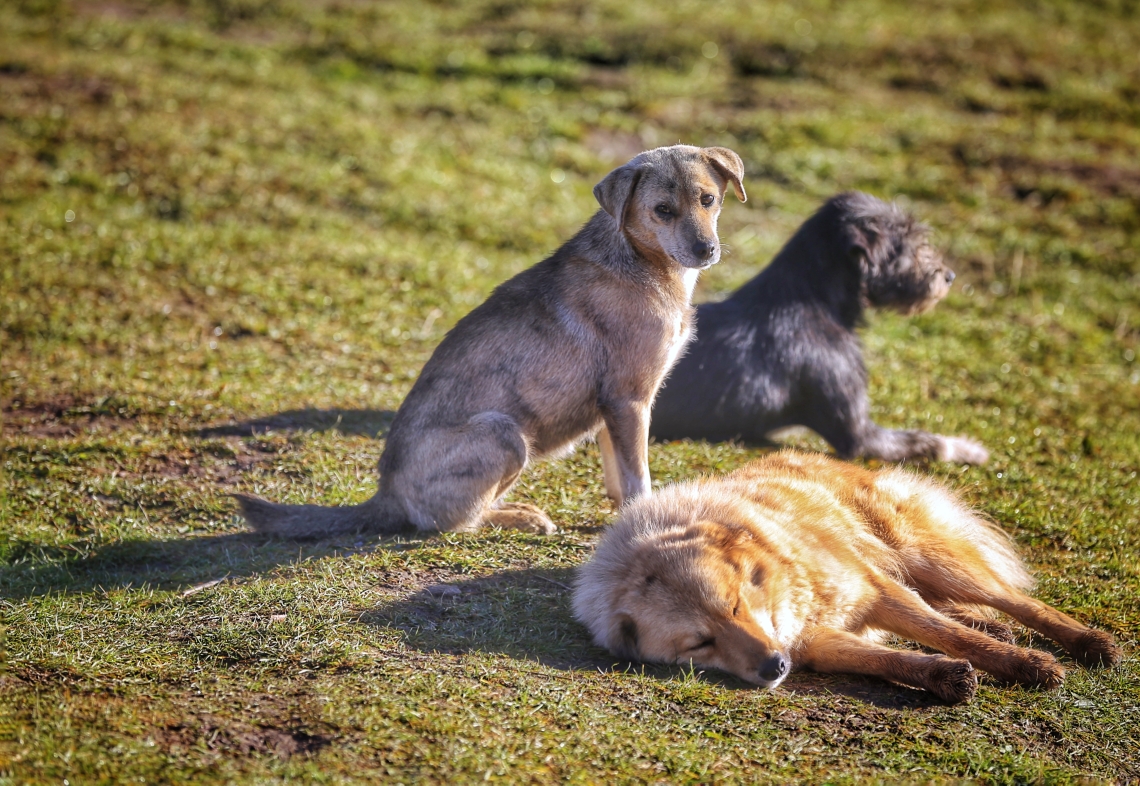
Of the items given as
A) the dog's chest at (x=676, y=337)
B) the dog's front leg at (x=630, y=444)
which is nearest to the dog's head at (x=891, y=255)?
the dog's chest at (x=676, y=337)

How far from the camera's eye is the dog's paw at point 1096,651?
15.2 feet

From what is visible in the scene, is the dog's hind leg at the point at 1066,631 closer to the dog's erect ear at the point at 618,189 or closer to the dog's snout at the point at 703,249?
the dog's snout at the point at 703,249

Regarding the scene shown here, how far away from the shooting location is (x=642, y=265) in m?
5.68

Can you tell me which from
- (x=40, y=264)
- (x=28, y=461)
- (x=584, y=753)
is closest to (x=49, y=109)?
(x=40, y=264)

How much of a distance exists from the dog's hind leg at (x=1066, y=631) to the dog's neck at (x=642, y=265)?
223 centimetres

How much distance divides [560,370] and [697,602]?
1811mm

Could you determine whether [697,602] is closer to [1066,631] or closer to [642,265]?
[1066,631]

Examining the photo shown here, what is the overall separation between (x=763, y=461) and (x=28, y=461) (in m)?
4.50

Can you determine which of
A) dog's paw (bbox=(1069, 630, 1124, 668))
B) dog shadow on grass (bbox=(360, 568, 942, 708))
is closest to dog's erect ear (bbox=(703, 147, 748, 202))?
dog shadow on grass (bbox=(360, 568, 942, 708))

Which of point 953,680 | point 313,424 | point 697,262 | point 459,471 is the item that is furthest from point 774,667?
point 313,424

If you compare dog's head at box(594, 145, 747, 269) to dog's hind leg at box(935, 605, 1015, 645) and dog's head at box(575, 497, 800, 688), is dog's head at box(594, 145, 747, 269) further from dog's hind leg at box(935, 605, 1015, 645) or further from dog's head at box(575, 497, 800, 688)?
dog's hind leg at box(935, 605, 1015, 645)

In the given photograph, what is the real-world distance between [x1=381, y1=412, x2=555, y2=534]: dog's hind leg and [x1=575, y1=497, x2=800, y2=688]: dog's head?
1082 mm

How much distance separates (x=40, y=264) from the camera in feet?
31.7

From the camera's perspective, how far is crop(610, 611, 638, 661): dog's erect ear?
171 inches
